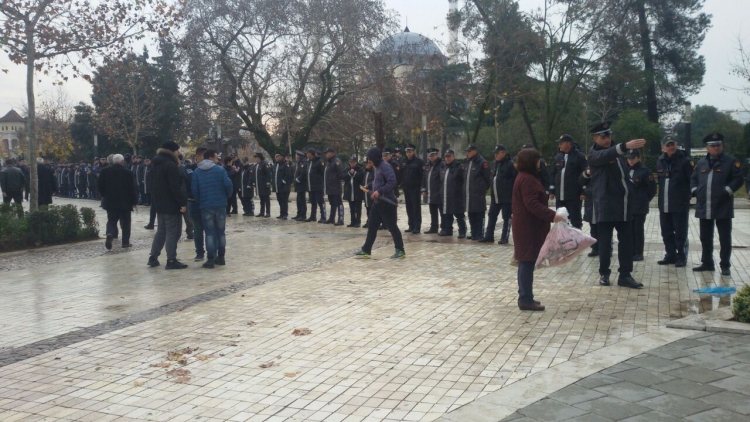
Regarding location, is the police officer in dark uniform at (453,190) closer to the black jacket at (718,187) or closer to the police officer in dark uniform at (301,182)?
the black jacket at (718,187)

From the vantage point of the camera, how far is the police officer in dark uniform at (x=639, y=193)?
10.7 m

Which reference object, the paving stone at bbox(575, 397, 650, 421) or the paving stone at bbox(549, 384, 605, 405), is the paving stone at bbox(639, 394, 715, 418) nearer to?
the paving stone at bbox(575, 397, 650, 421)

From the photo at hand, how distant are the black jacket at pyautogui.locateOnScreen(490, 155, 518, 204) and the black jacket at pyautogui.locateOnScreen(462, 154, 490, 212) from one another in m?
0.62

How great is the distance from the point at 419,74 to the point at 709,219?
26.2 m

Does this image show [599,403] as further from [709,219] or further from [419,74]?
[419,74]

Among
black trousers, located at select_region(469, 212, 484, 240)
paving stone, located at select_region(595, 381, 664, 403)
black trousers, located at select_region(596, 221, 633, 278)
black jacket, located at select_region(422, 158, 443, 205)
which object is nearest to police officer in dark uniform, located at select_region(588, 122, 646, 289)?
black trousers, located at select_region(596, 221, 633, 278)

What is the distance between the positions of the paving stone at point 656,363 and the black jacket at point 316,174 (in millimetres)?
13344

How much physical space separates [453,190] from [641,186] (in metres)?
4.22

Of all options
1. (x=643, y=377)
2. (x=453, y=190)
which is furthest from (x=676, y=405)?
(x=453, y=190)

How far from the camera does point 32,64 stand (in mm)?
14172

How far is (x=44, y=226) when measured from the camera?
14.1m

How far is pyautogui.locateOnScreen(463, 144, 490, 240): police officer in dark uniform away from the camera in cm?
1347

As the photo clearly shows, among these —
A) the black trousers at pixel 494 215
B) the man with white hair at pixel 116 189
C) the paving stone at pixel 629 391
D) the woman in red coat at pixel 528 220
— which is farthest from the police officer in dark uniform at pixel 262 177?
the paving stone at pixel 629 391

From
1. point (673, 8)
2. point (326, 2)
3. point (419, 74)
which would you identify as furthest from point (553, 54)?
point (673, 8)
